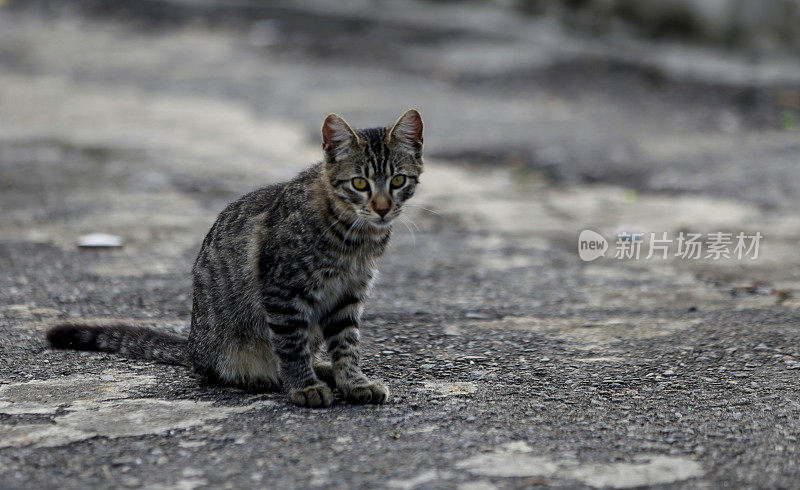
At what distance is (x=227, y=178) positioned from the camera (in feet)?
24.8

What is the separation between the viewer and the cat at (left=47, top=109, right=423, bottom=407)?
153 inches

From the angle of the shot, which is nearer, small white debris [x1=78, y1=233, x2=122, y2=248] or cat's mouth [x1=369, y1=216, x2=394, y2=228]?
cat's mouth [x1=369, y1=216, x2=394, y2=228]

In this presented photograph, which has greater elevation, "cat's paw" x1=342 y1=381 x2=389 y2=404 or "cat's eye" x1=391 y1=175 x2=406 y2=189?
"cat's eye" x1=391 y1=175 x2=406 y2=189

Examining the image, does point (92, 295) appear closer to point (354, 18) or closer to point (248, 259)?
point (248, 259)

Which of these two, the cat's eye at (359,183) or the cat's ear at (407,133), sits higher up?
the cat's ear at (407,133)

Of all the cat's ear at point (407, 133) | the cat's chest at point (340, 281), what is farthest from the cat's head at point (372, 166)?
the cat's chest at point (340, 281)

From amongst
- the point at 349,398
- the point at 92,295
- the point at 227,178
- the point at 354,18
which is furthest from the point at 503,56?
the point at 349,398

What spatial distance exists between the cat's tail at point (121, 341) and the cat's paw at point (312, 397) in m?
0.71

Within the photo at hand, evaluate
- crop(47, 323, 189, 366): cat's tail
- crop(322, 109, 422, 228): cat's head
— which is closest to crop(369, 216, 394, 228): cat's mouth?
crop(322, 109, 422, 228): cat's head

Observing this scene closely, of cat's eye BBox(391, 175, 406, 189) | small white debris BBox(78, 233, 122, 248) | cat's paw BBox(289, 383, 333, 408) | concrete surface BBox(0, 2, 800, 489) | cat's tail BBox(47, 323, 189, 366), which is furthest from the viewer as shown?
small white debris BBox(78, 233, 122, 248)

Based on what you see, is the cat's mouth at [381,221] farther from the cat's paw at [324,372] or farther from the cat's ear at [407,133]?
the cat's paw at [324,372]

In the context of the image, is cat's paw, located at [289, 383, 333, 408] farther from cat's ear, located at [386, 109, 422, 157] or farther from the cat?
cat's ear, located at [386, 109, 422, 157]

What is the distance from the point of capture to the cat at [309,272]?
3.90m

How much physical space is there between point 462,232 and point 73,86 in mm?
5486
